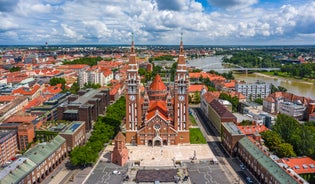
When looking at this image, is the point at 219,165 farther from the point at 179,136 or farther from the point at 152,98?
the point at 152,98

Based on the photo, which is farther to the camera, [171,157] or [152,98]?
[152,98]

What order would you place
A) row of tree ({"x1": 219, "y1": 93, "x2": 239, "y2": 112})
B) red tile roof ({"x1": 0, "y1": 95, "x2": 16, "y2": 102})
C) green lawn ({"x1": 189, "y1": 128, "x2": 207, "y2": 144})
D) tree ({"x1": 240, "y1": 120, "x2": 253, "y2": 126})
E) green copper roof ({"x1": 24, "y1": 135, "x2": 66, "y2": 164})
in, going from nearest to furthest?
green copper roof ({"x1": 24, "y1": 135, "x2": 66, "y2": 164}) → green lawn ({"x1": 189, "y1": 128, "x2": 207, "y2": 144}) → tree ({"x1": 240, "y1": 120, "x2": 253, "y2": 126}) → row of tree ({"x1": 219, "y1": 93, "x2": 239, "y2": 112}) → red tile roof ({"x1": 0, "y1": 95, "x2": 16, "y2": 102})

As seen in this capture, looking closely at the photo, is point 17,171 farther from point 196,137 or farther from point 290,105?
point 290,105

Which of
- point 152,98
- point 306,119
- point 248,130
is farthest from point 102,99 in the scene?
point 306,119

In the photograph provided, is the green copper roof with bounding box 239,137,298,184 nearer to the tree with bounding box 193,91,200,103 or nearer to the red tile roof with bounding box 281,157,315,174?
the red tile roof with bounding box 281,157,315,174

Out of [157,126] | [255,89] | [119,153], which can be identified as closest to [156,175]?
[119,153]

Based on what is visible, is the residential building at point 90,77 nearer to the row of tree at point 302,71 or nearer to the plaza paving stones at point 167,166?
the plaza paving stones at point 167,166

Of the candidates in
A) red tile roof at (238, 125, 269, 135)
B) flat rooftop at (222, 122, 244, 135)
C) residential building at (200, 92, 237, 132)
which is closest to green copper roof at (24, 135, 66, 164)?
Result: flat rooftop at (222, 122, 244, 135)
